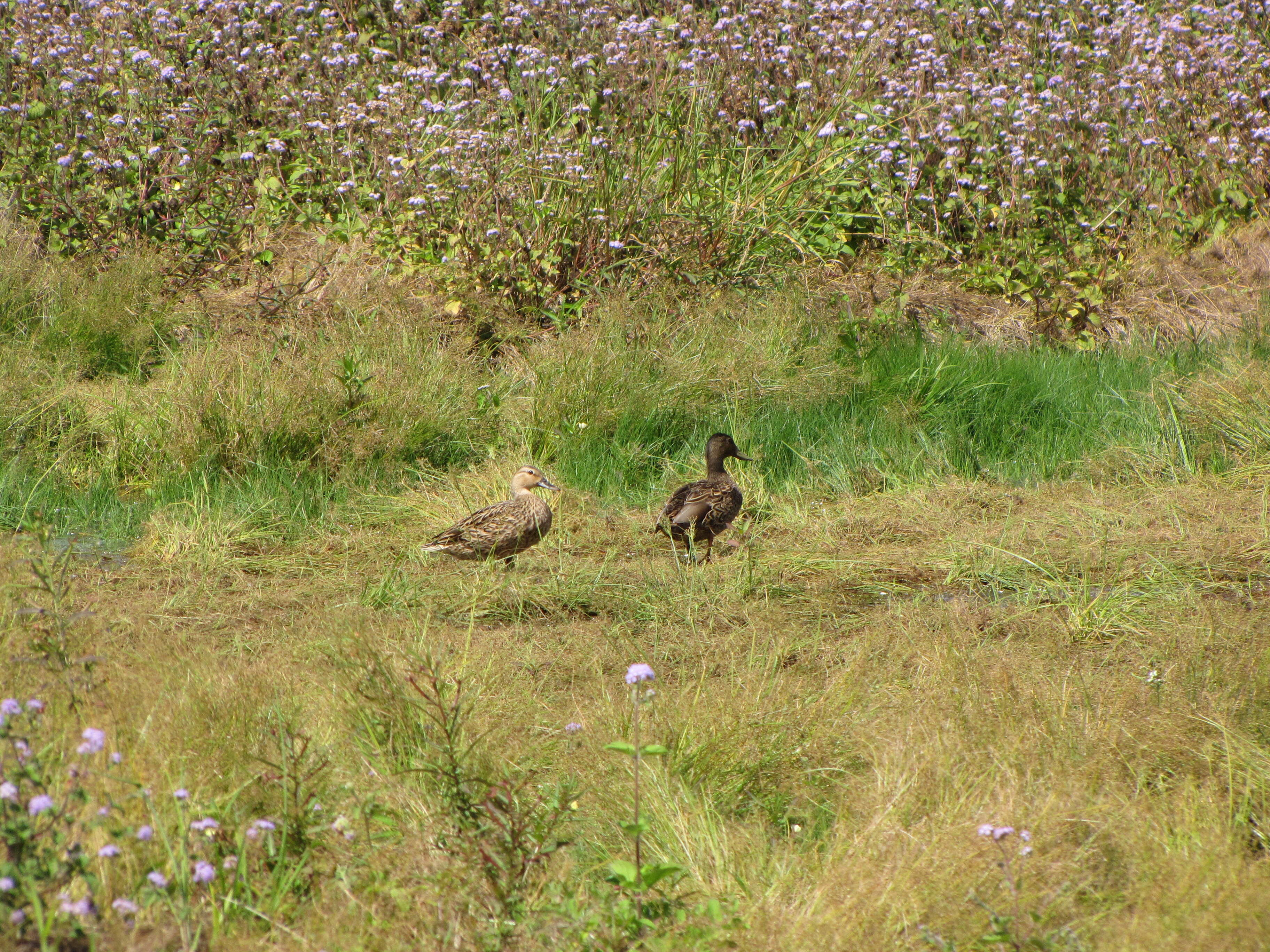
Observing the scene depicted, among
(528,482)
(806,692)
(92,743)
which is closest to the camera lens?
(92,743)

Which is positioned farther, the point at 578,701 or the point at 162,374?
the point at 162,374

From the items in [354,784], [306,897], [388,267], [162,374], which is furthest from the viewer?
Result: [388,267]

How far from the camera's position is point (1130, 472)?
26.1ft

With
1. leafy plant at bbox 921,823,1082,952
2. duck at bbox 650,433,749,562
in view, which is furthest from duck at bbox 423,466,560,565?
leafy plant at bbox 921,823,1082,952

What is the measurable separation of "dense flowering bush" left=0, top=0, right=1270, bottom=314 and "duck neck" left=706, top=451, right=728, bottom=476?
248cm

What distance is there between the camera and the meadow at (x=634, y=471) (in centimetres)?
341

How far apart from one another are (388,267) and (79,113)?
3067 mm

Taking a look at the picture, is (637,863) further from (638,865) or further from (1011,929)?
(1011,929)

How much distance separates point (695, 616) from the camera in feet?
19.6

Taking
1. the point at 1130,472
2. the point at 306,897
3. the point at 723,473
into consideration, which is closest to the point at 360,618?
the point at 306,897

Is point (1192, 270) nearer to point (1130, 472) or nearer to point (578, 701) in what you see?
point (1130, 472)

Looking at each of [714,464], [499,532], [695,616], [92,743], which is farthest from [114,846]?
[714,464]

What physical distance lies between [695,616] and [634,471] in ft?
7.42

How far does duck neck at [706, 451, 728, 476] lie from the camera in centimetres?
752
